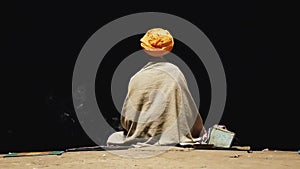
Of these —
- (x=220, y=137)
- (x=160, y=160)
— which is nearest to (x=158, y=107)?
(x=220, y=137)

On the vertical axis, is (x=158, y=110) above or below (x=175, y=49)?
below

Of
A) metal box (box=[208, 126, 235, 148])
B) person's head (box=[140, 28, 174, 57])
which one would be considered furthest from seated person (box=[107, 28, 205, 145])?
metal box (box=[208, 126, 235, 148])

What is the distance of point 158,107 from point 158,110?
0.09ft

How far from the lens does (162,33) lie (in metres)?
5.55

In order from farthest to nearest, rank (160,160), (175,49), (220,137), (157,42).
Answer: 1. (175,49)
2. (157,42)
3. (220,137)
4. (160,160)

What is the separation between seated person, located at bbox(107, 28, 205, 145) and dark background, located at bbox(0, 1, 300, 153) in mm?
2457

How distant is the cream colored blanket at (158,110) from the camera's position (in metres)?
5.27

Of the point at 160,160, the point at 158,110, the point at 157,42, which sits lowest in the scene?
the point at 160,160

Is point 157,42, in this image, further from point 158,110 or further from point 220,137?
point 220,137

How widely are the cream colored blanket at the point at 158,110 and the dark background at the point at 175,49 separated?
101 inches

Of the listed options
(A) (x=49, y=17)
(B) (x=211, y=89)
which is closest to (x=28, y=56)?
(A) (x=49, y=17)

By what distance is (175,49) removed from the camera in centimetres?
804

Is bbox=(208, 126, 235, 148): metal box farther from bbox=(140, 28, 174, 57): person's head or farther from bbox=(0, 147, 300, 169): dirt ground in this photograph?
bbox=(140, 28, 174, 57): person's head

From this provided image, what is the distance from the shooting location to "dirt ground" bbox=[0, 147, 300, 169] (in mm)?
4199
